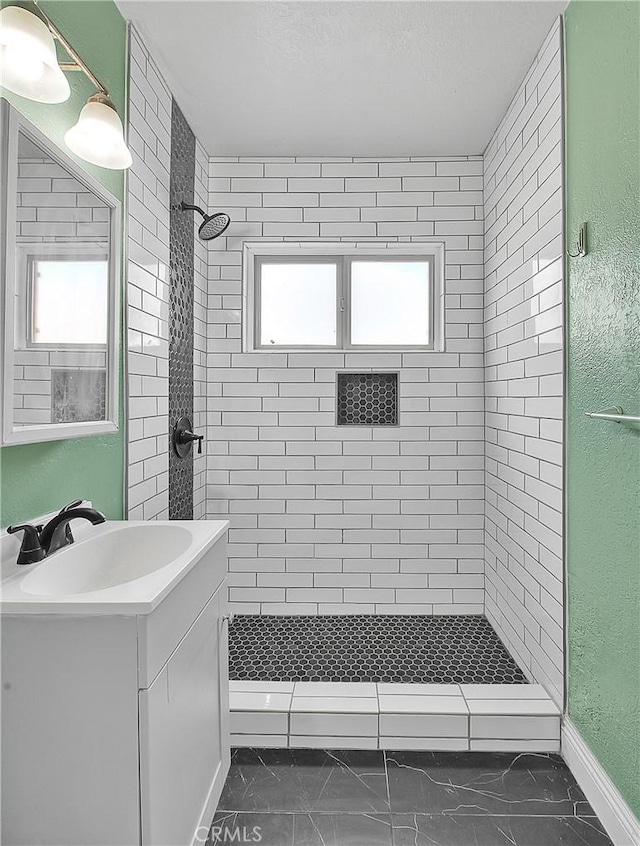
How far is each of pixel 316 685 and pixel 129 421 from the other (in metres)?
1.29

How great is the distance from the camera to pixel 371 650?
269 cm

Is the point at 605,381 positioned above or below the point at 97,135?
below

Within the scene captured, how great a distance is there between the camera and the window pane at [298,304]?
10.8 ft

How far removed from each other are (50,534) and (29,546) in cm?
7

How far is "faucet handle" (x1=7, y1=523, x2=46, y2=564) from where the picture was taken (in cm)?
131

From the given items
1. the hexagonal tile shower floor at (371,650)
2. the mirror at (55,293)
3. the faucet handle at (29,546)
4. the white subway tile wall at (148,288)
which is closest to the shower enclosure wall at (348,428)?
the hexagonal tile shower floor at (371,650)

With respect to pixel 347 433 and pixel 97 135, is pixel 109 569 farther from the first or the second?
pixel 347 433

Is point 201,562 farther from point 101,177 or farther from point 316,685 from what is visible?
point 101,177

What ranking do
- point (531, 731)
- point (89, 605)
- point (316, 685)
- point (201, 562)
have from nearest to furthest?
point (89, 605) → point (201, 562) → point (531, 731) → point (316, 685)

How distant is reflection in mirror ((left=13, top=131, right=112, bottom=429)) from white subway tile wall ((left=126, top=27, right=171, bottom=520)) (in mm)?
339

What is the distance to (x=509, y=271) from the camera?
8.71ft

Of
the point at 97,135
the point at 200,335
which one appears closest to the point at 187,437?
the point at 200,335

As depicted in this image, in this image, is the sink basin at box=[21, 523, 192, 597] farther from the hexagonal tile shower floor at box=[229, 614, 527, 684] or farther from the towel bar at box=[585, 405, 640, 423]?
the towel bar at box=[585, 405, 640, 423]

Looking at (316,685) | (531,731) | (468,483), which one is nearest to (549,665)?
(531,731)
